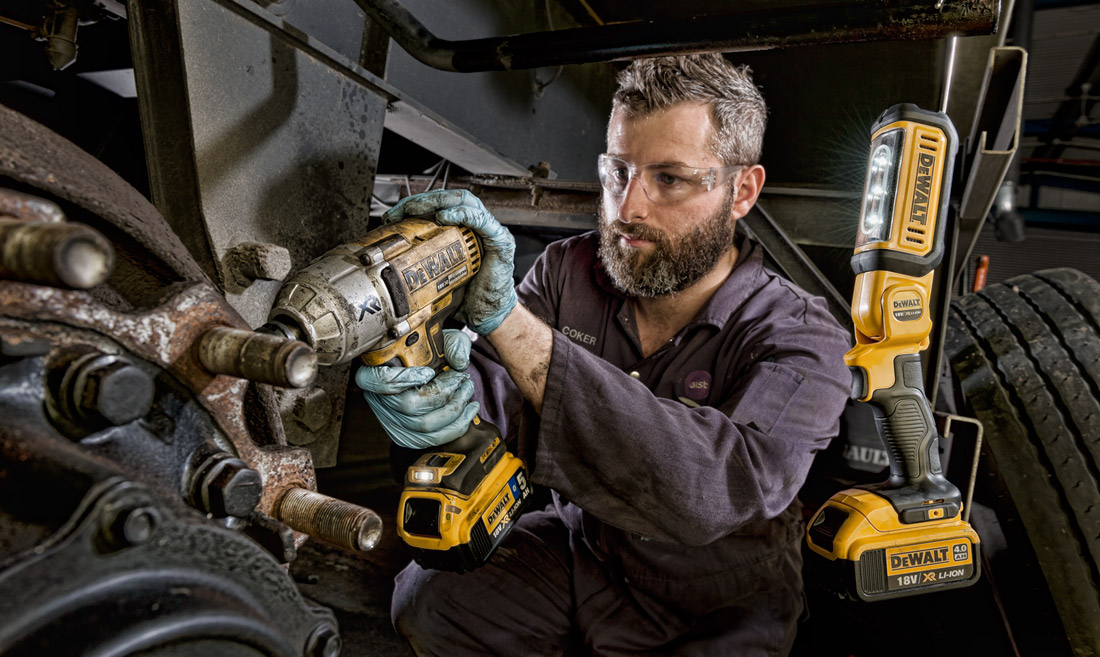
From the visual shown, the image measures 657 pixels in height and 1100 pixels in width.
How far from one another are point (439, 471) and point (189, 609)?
0.71 meters

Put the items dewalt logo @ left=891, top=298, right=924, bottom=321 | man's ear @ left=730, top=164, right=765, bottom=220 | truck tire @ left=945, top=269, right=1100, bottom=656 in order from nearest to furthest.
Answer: dewalt logo @ left=891, top=298, right=924, bottom=321
truck tire @ left=945, top=269, right=1100, bottom=656
man's ear @ left=730, top=164, right=765, bottom=220

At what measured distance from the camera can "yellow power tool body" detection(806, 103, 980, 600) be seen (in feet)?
4.17

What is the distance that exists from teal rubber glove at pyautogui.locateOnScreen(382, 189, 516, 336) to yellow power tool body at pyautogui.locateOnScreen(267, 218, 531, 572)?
0.8 inches

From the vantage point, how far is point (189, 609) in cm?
54

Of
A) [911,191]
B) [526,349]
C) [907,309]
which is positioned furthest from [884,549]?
[526,349]

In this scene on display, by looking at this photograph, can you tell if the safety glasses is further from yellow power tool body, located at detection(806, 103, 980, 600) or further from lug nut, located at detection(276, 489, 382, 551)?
lug nut, located at detection(276, 489, 382, 551)

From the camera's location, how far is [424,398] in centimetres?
117

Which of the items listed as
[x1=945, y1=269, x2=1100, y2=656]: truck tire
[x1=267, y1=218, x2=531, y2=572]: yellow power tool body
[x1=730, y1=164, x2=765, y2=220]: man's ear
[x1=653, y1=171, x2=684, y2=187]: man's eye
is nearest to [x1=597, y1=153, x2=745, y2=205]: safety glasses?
[x1=653, y1=171, x2=684, y2=187]: man's eye

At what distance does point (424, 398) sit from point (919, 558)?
106 cm

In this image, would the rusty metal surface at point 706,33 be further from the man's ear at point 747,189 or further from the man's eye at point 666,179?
the man's ear at point 747,189

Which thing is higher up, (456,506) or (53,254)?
(53,254)

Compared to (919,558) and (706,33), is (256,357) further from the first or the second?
(919,558)

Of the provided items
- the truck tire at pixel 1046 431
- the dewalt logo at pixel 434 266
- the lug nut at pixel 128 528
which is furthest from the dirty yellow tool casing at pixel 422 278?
the truck tire at pixel 1046 431

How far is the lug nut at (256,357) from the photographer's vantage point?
607mm
